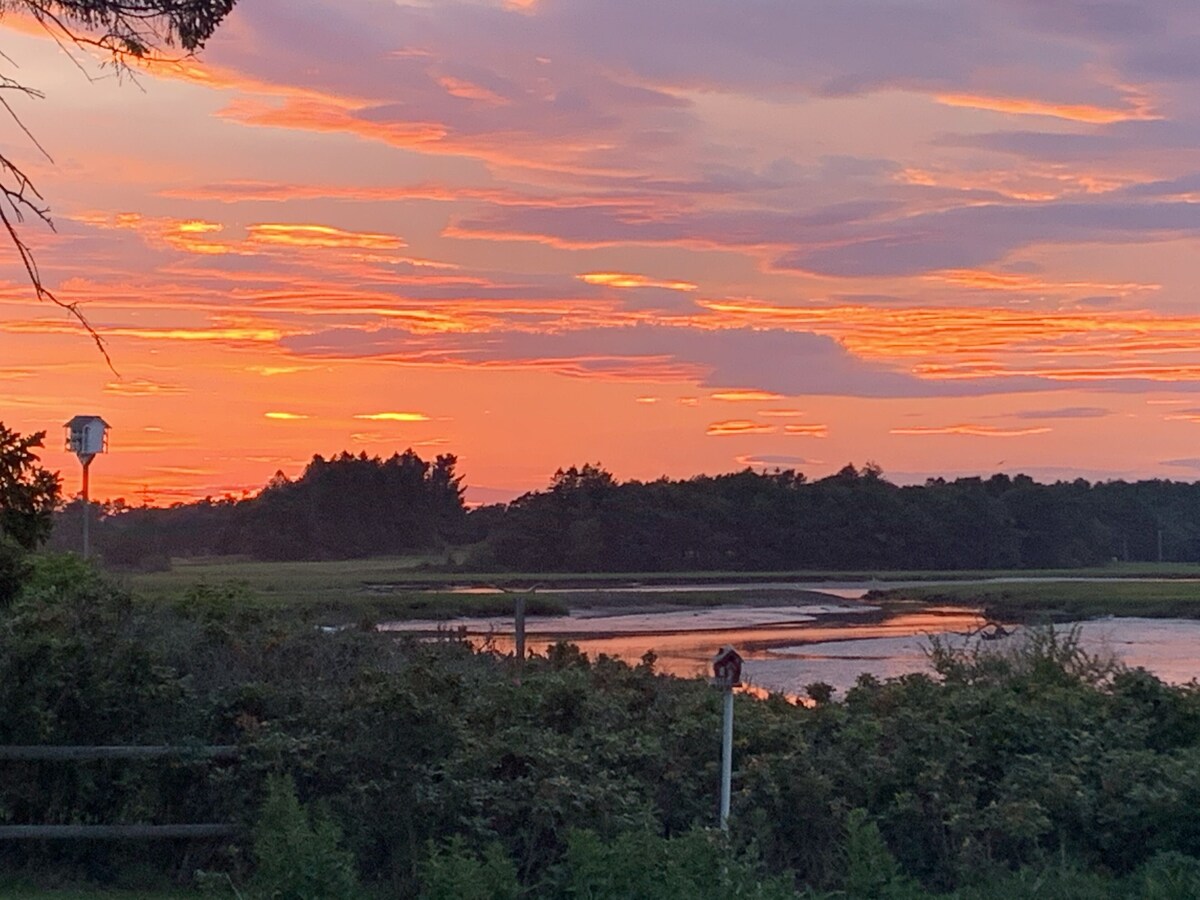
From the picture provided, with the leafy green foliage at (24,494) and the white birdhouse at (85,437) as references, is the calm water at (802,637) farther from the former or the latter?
the leafy green foliage at (24,494)

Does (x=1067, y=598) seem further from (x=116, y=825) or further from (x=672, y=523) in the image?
(x=116, y=825)

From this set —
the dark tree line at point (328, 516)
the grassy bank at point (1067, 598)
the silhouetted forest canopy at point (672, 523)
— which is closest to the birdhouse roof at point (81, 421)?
the grassy bank at point (1067, 598)

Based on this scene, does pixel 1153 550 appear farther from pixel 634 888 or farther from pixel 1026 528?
pixel 634 888

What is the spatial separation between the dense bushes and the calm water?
44.6 feet

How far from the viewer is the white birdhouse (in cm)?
2650

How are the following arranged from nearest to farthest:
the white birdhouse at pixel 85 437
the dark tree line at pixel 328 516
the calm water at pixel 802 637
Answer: the white birdhouse at pixel 85 437, the calm water at pixel 802 637, the dark tree line at pixel 328 516

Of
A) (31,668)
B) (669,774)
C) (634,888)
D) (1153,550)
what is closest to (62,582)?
(31,668)

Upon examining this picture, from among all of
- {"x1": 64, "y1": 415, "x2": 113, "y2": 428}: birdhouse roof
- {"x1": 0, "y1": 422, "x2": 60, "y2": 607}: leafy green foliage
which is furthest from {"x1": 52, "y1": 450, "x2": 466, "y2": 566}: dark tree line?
{"x1": 0, "y1": 422, "x2": 60, "y2": 607}: leafy green foliage

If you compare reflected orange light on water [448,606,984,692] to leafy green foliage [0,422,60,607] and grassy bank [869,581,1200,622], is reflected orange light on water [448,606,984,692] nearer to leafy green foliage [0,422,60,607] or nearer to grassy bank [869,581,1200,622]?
grassy bank [869,581,1200,622]

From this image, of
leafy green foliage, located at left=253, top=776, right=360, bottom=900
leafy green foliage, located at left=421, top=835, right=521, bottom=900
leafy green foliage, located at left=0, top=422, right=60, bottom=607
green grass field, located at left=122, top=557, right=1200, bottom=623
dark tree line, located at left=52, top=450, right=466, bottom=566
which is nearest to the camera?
leafy green foliage, located at left=421, top=835, right=521, bottom=900

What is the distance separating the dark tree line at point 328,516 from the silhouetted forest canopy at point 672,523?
120mm

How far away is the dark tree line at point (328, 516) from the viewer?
116438mm

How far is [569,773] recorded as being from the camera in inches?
457

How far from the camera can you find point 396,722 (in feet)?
38.7
